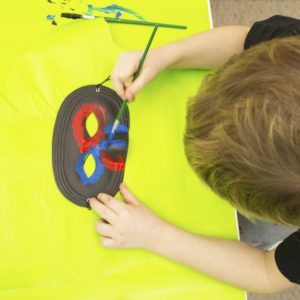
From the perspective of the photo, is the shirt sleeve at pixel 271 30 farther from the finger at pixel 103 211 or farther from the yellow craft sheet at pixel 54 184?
the finger at pixel 103 211

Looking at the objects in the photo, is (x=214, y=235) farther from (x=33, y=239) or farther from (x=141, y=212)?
(x=33, y=239)

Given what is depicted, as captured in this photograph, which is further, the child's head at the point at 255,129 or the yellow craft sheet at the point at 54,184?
the yellow craft sheet at the point at 54,184

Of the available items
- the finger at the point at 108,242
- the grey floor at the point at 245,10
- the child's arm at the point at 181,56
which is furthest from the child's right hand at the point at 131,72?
the grey floor at the point at 245,10

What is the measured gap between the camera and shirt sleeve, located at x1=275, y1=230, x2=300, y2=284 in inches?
23.3

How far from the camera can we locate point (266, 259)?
0.64m

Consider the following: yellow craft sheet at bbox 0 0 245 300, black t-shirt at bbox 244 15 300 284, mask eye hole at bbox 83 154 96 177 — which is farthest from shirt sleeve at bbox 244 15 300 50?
mask eye hole at bbox 83 154 96 177

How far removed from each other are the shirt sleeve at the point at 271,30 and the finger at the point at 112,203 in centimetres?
34

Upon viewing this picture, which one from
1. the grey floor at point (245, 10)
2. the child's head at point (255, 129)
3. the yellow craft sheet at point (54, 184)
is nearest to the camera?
the child's head at point (255, 129)

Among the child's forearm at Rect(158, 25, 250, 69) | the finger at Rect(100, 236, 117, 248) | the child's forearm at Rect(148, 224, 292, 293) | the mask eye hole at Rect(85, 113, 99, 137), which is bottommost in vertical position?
the child's forearm at Rect(148, 224, 292, 293)

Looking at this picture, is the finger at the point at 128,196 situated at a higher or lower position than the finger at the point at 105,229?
higher

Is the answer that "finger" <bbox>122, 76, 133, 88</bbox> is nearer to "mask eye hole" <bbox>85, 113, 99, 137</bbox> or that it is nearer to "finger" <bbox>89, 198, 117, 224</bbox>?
"mask eye hole" <bbox>85, 113, 99, 137</bbox>

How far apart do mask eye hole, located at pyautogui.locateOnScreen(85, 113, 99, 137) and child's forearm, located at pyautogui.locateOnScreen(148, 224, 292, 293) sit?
0.18m

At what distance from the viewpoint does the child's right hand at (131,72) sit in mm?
612

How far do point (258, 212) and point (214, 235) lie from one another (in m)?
0.17
